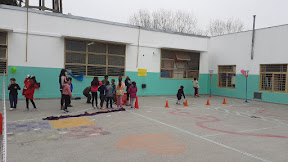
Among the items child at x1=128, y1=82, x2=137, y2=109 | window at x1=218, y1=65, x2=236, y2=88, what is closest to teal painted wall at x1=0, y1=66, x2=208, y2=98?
window at x1=218, y1=65, x2=236, y2=88

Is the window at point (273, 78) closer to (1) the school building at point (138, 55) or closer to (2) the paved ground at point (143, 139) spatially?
(1) the school building at point (138, 55)

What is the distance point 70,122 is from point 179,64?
1278 cm

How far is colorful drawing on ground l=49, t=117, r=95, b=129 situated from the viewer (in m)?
7.13

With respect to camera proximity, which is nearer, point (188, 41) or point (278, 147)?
point (278, 147)

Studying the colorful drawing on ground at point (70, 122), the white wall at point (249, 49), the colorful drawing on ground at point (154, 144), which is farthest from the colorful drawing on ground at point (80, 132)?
the white wall at point (249, 49)

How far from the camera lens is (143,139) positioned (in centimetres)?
589

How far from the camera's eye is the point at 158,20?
34.4m

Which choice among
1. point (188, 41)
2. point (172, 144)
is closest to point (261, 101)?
point (188, 41)

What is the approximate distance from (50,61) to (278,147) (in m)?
12.3

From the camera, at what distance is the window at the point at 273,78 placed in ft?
48.4

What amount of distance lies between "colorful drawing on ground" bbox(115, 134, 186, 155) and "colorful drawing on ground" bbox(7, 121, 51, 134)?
282 cm

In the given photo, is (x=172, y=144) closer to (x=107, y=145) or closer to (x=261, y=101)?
(x=107, y=145)

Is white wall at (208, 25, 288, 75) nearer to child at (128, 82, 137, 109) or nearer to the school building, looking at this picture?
the school building

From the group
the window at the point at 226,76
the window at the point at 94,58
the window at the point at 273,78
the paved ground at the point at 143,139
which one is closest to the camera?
the paved ground at the point at 143,139
